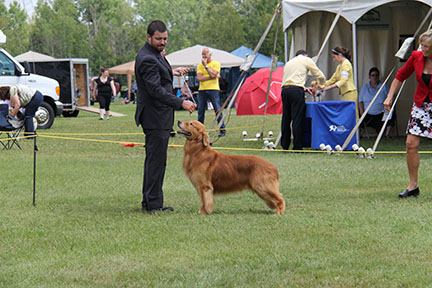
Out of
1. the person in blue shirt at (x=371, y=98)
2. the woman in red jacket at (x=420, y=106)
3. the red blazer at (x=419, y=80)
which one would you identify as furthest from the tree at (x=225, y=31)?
the woman in red jacket at (x=420, y=106)

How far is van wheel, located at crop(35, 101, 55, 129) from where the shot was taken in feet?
62.0

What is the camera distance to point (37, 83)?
18984 mm

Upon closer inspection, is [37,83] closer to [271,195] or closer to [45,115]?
[45,115]

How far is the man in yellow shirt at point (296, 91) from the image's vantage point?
38.3 ft

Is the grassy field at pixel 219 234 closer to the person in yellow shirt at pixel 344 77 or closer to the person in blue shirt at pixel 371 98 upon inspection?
the person in yellow shirt at pixel 344 77

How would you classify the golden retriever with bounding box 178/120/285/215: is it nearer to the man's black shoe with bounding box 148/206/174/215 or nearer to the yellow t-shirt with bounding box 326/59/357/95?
the man's black shoe with bounding box 148/206/174/215

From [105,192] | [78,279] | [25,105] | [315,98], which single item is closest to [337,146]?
[315,98]

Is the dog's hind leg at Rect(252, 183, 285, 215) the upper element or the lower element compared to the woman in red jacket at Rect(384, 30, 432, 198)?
lower

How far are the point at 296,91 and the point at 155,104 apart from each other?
5.48m

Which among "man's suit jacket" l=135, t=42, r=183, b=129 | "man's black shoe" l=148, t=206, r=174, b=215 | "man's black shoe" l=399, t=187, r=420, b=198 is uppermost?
"man's suit jacket" l=135, t=42, r=183, b=129

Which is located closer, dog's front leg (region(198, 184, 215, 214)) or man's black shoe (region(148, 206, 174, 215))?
dog's front leg (region(198, 184, 215, 214))

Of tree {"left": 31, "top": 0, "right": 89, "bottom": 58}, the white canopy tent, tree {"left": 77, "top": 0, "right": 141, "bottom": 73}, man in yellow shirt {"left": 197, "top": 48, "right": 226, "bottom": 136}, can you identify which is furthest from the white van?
tree {"left": 31, "top": 0, "right": 89, "bottom": 58}

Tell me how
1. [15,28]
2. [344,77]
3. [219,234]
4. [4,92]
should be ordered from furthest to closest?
1. [15,28]
2. [4,92]
3. [344,77]
4. [219,234]

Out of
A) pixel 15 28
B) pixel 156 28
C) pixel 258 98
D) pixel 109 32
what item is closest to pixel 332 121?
pixel 156 28
